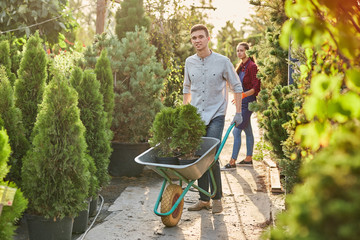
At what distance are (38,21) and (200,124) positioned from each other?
599 cm

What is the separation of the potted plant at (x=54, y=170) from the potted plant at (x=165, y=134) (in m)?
0.81

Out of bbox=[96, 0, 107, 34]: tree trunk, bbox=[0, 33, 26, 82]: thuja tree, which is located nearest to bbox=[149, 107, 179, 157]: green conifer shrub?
bbox=[0, 33, 26, 82]: thuja tree

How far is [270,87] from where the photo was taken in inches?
237

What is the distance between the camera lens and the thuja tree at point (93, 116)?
4.90m

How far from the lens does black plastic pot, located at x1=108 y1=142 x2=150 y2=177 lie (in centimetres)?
661

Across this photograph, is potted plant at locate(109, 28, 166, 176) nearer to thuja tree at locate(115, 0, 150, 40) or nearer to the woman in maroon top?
thuja tree at locate(115, 0, 150, 40)

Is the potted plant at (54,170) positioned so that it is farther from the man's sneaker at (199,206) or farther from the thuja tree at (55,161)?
the man's sneaker at (199,206)

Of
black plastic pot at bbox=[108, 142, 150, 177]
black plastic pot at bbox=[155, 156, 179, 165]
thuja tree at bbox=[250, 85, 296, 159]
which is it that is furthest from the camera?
black plastic pot at bbox=[108, 142, 150, 177]

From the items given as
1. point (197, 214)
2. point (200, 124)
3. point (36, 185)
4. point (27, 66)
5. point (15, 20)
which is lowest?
point (197, 214)

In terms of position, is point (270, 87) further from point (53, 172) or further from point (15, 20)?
point (15, 20)

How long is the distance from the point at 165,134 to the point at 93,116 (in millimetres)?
1049

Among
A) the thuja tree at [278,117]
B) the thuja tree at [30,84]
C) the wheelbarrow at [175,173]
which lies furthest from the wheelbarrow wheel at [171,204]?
the thuja tree at [30,84]

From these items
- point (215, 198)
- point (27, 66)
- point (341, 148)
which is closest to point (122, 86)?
point (27, 66)

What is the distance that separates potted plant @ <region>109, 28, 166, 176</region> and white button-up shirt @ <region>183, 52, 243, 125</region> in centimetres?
190
